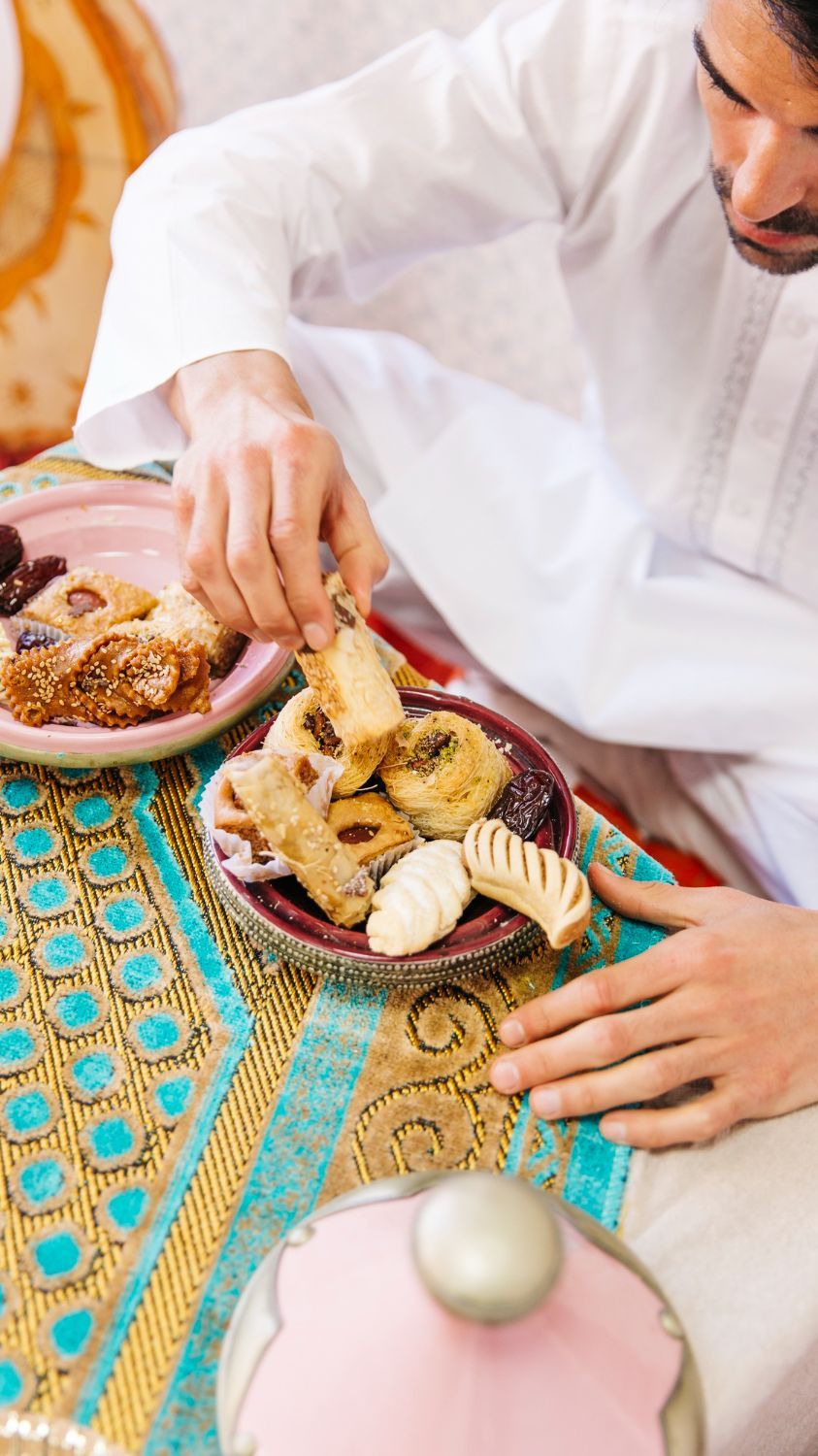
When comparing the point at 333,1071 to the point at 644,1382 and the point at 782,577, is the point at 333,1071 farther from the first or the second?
the point at 782,577

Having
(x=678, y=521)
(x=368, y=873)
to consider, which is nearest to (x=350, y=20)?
(x=678, y=521)

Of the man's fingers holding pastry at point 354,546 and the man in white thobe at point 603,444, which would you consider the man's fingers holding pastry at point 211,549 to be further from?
the man's fingers holding pastry at point 354,546

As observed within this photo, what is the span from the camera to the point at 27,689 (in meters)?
1.03

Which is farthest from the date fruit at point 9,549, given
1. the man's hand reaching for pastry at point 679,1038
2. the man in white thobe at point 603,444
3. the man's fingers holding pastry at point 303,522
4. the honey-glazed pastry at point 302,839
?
the man's hand reaching for pastry at point 679,1038

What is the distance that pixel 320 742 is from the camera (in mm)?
977

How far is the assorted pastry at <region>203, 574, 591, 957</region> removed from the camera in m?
0.85

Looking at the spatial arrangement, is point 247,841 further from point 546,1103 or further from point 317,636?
point 546,1103

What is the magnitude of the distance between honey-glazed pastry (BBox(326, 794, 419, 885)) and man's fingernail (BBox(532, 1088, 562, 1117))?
0.22 meters

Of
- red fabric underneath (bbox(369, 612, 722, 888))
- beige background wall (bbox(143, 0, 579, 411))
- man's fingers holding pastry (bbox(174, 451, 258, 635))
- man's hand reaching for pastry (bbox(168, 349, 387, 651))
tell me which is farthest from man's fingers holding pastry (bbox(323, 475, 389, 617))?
beige background wall (bbox(143, 0, 579, 411))

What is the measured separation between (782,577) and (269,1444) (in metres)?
1.30

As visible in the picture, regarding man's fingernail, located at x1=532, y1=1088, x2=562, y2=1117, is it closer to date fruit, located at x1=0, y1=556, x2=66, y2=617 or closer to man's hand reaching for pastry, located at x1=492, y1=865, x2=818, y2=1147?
man's hand reaching for pastry, located at x1=492, y1=865, x2=818, y2=1147

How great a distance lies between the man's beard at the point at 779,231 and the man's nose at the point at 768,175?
0.08 ft

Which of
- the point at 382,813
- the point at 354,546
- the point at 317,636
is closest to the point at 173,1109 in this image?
the point at 382,813

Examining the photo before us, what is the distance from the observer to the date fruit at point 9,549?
4.02 feet
